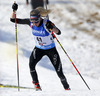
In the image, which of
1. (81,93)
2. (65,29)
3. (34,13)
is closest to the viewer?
(81,93)

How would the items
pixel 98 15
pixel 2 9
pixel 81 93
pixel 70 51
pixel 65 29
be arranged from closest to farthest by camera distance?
pixel 81 93
pixel 70 51
pixel 65 29
pixel 98 15
pixel 2 9

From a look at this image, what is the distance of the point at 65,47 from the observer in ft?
29.2

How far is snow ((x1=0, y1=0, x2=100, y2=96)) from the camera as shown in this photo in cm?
617

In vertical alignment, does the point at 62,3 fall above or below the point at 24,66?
above

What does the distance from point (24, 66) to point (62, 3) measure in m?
6.85

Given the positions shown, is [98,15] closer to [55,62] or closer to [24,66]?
[24,66]

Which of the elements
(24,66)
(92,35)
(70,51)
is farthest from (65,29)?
(24,66)

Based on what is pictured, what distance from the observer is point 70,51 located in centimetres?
857

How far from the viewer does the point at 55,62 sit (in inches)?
191

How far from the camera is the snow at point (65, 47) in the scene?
243 inches

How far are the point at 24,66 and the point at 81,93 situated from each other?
3965 mm

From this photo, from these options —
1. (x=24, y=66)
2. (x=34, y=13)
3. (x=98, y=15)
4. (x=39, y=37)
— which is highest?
(x=34, y=13)

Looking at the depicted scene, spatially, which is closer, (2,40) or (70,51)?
Answer: (70,51)

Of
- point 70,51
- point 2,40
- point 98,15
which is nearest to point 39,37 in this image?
point 70,51
